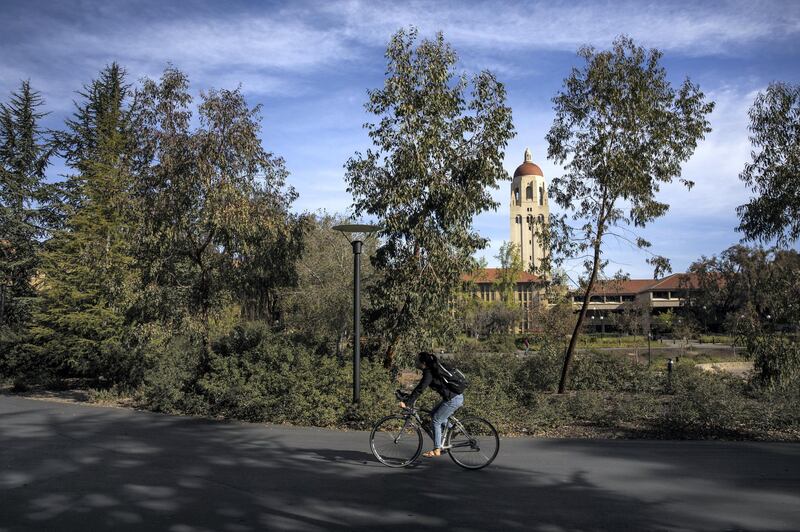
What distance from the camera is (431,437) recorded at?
770 centimetres

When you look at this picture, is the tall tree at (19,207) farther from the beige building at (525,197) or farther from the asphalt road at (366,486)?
the beige building at (525,197)

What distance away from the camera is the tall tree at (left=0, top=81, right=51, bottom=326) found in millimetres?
35469

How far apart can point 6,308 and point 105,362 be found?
23276 millimetres

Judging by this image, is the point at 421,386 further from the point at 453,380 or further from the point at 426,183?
the point at 426,183

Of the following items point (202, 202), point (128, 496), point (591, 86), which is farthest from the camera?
point (591, 86)

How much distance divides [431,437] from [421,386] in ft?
2.33

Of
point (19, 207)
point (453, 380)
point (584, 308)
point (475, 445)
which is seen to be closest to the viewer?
point (475, 445)

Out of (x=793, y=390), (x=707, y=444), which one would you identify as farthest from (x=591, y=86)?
(x=707, y=444)

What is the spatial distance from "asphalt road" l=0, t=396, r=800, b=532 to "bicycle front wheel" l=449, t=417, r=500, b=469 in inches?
6.5

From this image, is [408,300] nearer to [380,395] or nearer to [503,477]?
[380,395]

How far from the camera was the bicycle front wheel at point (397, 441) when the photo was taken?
300 inches

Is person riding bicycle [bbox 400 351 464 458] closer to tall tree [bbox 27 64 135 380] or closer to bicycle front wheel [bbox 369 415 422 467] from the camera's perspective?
bicycle front wheel [bbox 369 415 422 467]

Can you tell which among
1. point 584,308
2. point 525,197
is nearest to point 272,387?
point 584,308

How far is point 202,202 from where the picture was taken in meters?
13.9
